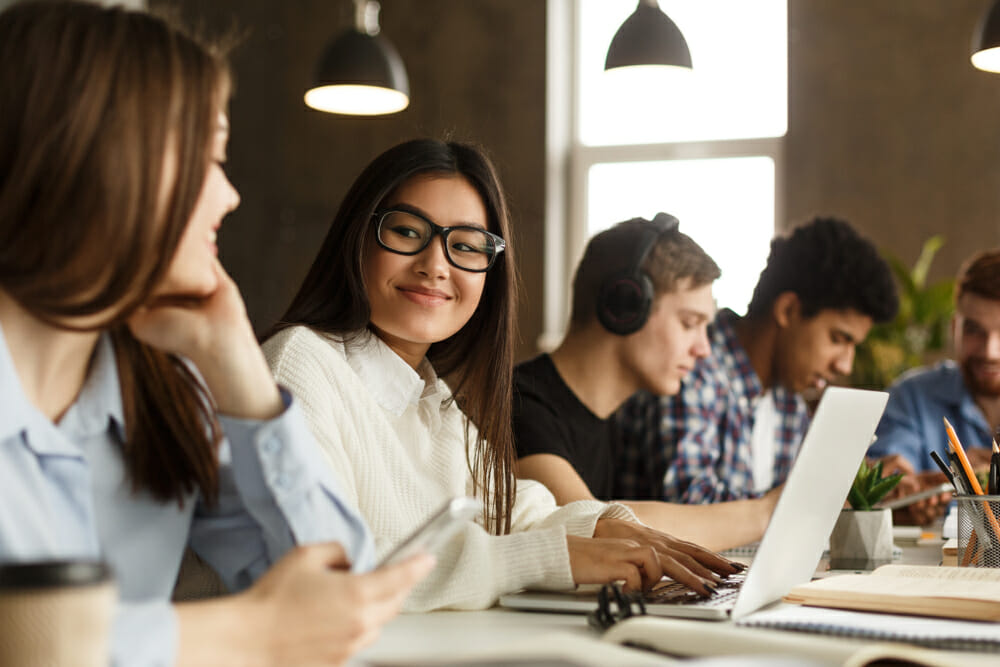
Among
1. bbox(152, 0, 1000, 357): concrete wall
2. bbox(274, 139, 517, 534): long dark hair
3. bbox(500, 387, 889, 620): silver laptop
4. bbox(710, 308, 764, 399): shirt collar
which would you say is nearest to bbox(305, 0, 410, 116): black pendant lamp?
bbox(152, 0, 1000, 357): concrete wall

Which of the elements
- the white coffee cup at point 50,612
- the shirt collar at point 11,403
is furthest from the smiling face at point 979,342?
the white coffee cup at point 50,612

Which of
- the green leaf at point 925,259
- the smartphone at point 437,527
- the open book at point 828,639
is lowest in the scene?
the open book at point 828,639

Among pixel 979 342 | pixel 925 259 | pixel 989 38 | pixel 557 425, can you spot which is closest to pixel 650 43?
pixel 989 38

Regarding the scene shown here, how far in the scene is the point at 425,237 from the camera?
167cm

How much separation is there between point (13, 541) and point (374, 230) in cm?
88

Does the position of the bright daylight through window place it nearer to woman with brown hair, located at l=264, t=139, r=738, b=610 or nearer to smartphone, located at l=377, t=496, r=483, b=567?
woman with brown hair, located at l=264, t=139, r=738, b=610

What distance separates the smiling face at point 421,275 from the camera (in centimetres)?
167

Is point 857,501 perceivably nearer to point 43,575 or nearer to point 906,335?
point 43,575

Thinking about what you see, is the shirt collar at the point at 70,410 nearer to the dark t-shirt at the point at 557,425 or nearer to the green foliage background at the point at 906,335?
the dark t-shirt at the point at 557,425

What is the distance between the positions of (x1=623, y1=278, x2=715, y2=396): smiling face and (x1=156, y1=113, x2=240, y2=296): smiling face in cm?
159

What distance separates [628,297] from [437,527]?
1.59 meters

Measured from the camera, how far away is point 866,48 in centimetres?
532

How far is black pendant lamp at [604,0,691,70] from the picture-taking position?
9.54 feet

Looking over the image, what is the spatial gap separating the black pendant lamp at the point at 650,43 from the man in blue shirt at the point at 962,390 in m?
1.18
